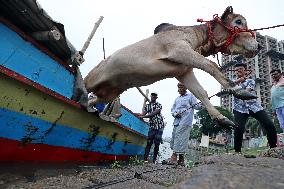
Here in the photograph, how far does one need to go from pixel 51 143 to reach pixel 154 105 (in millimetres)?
4902

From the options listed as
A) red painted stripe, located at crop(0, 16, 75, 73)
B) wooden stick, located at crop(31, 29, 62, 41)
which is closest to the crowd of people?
red painted stripe, located at crop(0, 16, 75, 73)

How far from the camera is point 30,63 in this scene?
3.83 m

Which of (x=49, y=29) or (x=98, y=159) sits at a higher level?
(x=49, y=29)

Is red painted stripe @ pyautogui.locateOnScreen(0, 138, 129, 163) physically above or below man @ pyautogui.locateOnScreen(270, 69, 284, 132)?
below

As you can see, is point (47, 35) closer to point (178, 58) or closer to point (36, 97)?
point (36, 97)

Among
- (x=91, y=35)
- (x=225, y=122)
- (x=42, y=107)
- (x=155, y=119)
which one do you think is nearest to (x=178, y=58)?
(x=225, y=122)

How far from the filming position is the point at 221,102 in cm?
12706

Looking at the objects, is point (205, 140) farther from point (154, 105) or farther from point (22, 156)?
point (22, 156)

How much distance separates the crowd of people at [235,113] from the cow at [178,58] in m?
0.70

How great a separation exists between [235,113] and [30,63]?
4130 millimetres

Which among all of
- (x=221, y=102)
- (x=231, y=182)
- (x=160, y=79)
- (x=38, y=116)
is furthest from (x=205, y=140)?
(x=221, y=102)

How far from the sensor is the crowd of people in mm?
5816

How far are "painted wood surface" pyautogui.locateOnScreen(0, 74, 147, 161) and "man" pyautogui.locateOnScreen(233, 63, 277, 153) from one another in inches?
101

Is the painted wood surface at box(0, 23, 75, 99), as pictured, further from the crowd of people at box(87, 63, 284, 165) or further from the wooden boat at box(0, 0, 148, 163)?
the crowd of people at box(87, 63, 284, 165)
